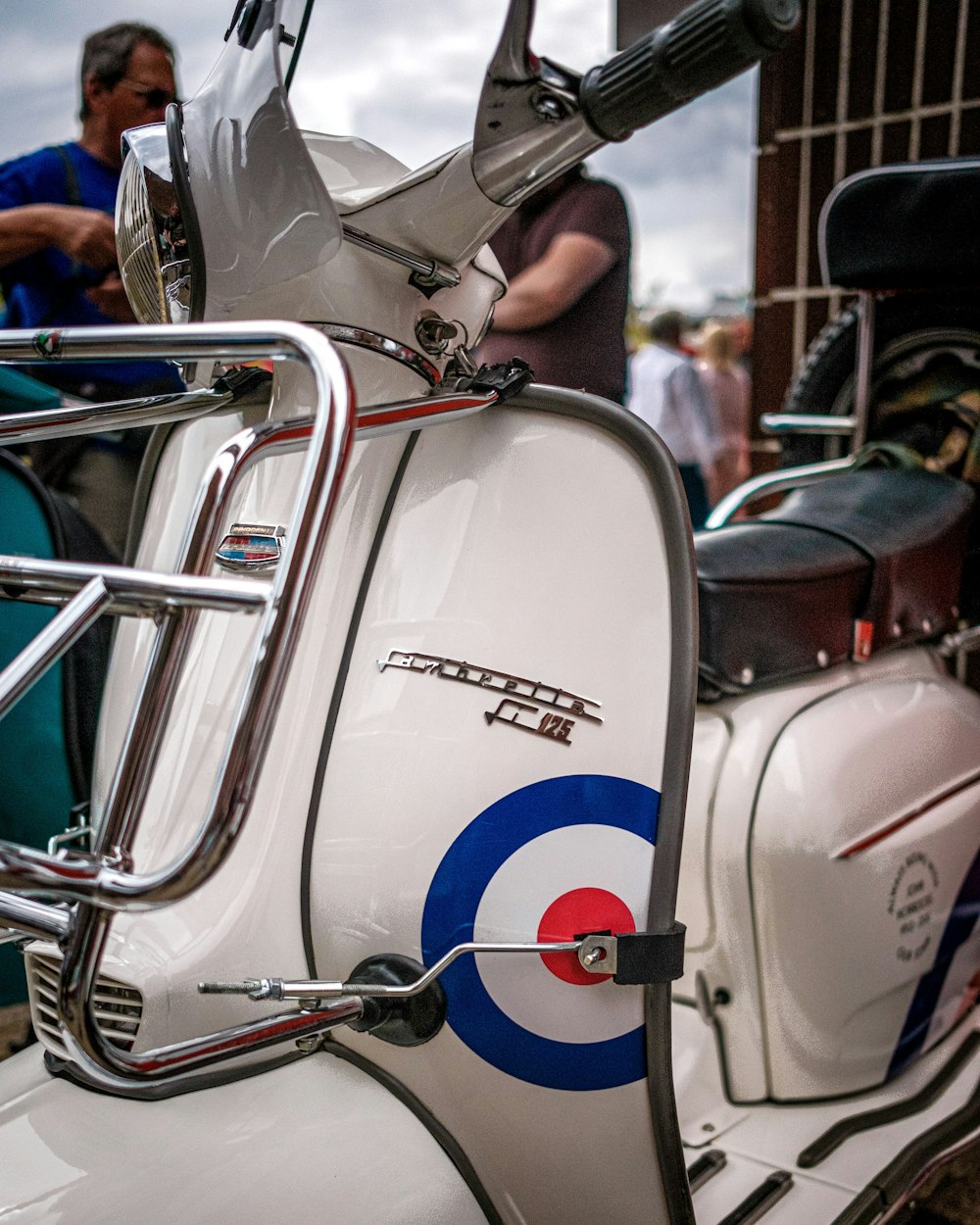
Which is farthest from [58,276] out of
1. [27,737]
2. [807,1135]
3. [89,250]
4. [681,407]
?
[681,407]

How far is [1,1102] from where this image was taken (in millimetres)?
802

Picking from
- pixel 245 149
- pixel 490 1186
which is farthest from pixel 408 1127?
pixel 245 149

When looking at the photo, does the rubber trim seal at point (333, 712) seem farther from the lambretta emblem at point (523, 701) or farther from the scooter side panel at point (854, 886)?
the scooter side panel at point (854, 886)

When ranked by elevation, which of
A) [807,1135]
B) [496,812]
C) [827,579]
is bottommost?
[807,1135]

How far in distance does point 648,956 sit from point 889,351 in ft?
4.17

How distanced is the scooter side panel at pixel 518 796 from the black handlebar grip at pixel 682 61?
0.81 feet

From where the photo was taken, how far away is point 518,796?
2.85 ft

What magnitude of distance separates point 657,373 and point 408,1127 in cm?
340

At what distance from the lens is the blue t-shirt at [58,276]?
1733mm

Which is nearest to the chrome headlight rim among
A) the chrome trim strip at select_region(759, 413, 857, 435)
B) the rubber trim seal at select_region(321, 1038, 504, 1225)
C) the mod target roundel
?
the mod target roundel

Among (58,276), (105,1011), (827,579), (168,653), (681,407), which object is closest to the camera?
(168,653)

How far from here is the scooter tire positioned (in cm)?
171

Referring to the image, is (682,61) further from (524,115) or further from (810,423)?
(810,423)

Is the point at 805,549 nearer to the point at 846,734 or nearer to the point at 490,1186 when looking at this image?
the point at 846,734
